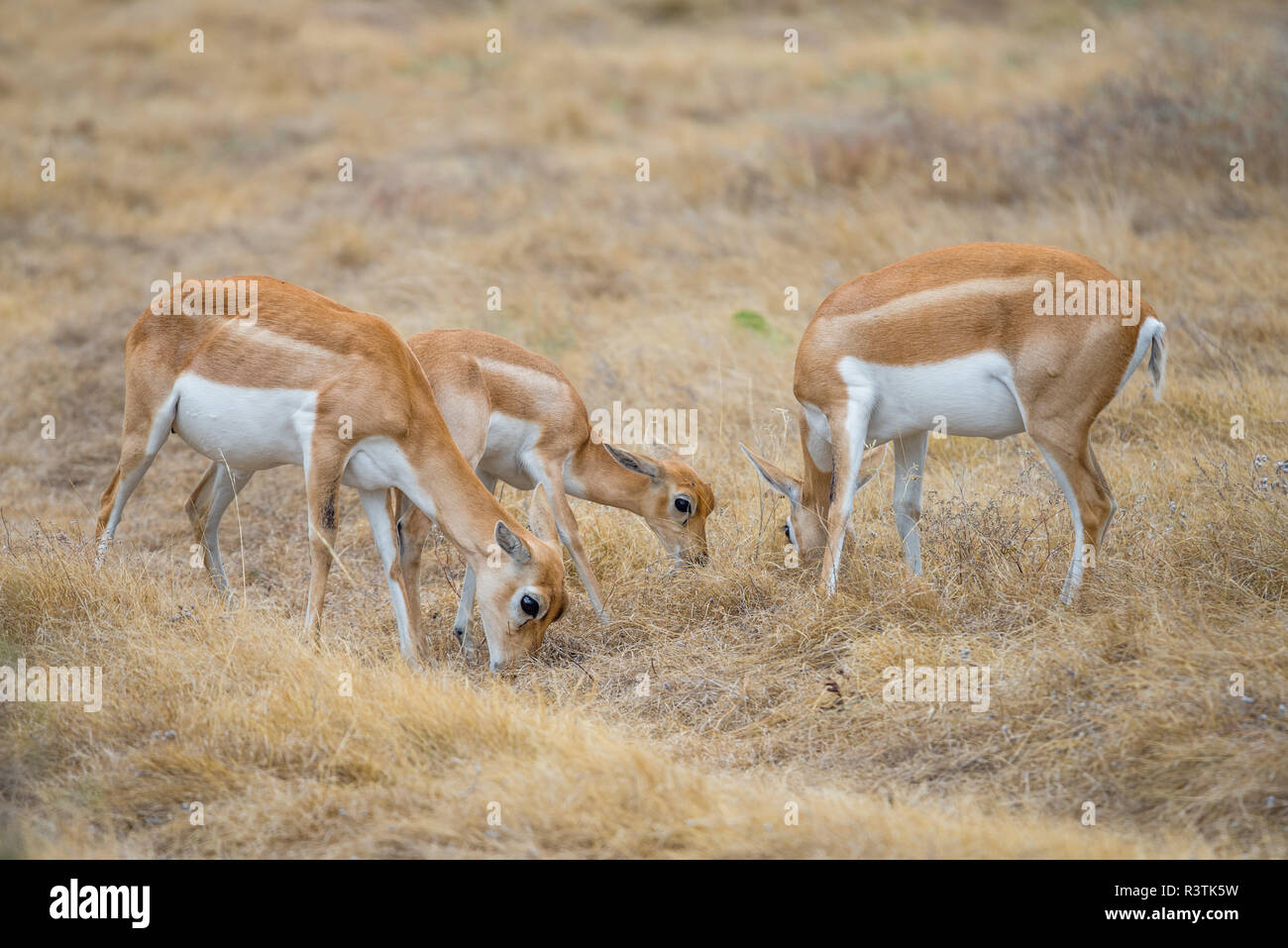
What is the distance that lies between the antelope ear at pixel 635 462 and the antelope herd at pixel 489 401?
50 centimetres

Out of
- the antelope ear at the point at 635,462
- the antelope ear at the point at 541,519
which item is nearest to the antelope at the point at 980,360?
the antelope ear at the point at 635,462

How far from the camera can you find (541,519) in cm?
643

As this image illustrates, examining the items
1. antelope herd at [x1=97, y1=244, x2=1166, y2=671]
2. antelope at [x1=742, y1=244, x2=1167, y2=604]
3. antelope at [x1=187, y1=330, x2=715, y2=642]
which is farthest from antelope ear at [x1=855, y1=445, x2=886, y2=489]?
antelope at [x1=187, y1=330, x2=715, y2=642]

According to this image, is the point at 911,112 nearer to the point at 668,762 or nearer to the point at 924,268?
the point at 924,268

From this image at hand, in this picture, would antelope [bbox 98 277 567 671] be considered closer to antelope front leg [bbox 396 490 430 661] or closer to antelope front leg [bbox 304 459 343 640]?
antelope front leg [bbox 304 459 343 640]

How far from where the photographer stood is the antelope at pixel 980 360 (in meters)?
5.68

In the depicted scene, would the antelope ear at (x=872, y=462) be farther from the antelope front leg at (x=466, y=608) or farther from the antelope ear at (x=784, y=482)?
the antelope front leg at (x=466, y=608)

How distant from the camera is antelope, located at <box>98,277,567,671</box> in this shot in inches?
226

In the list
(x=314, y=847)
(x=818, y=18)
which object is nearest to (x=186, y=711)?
(x=314, y=847)

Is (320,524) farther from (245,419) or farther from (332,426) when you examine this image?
(245,419)

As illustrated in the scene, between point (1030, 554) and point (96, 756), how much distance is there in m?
4.53

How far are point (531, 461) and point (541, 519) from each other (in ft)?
1.83

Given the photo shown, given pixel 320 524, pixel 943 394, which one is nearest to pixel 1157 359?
pixel 943 394

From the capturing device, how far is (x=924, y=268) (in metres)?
6.02
